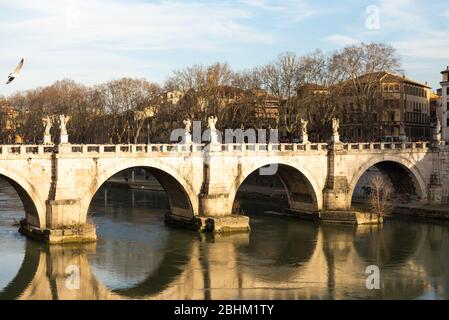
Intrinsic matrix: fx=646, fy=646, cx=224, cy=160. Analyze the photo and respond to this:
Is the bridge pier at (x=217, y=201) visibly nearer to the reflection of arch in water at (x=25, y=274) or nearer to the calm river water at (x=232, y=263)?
the calm river water at (x=232, y=263)

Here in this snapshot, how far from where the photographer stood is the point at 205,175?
34344 millimetres

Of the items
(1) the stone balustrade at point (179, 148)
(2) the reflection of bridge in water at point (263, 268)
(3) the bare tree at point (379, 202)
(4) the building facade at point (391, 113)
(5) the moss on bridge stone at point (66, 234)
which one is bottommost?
(2) the reflection of bridge in water at point (263, 268)

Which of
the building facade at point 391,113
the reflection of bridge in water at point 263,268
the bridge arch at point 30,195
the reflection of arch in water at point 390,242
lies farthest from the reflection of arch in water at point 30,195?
the building facade at point 391,113

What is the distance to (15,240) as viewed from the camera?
3038 cm

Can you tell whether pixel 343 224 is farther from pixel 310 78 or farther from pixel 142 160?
pixel 310 78

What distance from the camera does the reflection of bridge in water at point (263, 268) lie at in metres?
23.1

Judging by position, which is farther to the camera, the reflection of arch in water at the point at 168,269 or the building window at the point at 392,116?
the building window at the point at 392,116

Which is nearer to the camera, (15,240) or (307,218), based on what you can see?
(15,240)

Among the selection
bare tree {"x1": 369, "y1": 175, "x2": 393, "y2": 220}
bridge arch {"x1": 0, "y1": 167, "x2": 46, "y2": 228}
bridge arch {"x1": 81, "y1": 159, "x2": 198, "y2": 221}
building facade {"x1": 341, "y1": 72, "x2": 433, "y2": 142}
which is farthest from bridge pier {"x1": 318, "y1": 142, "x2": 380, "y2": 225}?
bridge arch {"x1": 0, "y1": 167, "x2": 46, "y2": 228}

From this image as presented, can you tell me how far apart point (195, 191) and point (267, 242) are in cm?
485

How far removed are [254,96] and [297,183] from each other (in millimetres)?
16714

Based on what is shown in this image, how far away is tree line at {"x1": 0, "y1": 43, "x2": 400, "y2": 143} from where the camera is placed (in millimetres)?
52094

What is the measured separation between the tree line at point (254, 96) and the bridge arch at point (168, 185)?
677 inches

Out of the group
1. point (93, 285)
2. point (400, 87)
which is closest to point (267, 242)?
point (93, 285)
